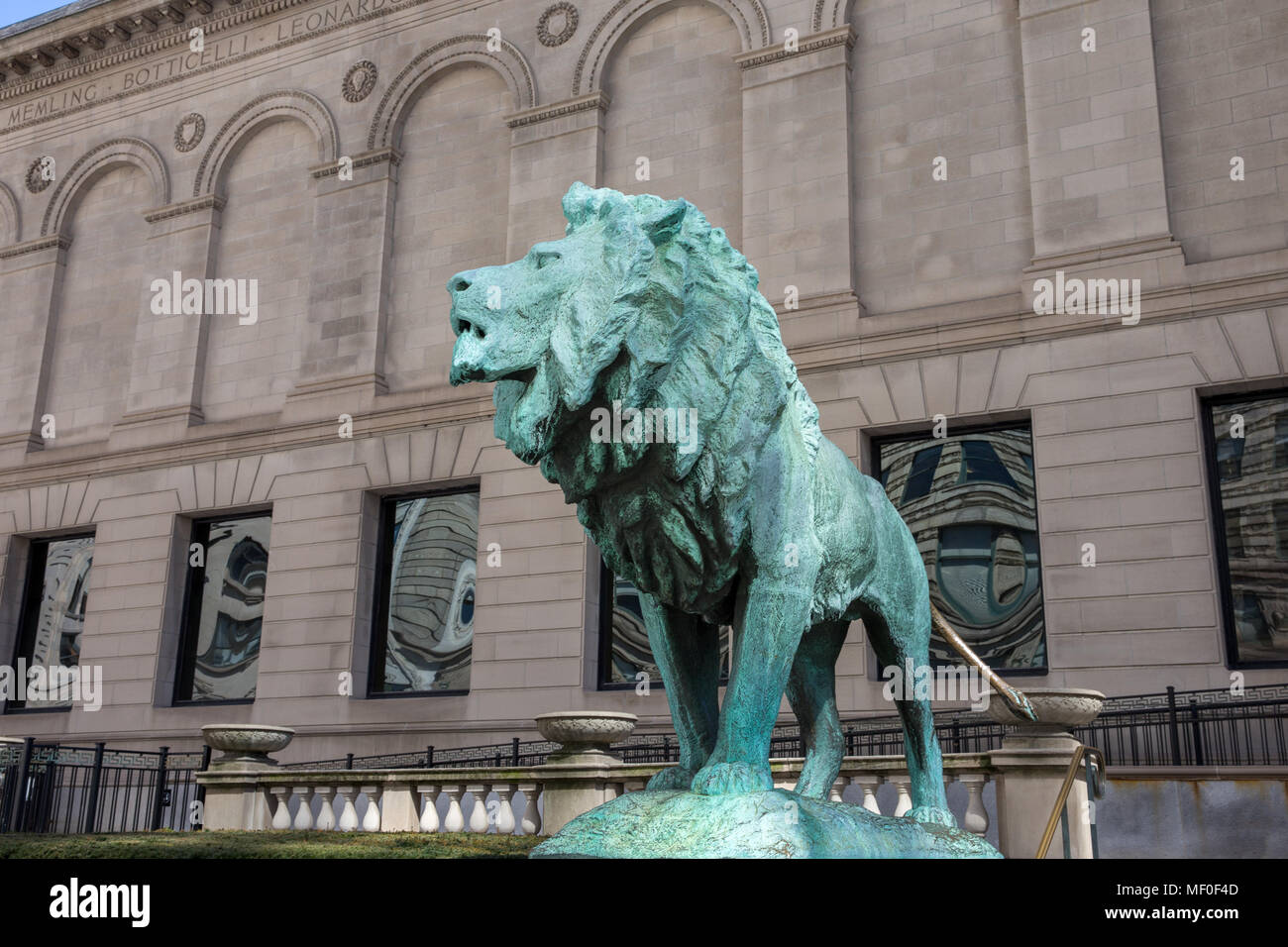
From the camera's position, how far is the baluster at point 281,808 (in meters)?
13.5

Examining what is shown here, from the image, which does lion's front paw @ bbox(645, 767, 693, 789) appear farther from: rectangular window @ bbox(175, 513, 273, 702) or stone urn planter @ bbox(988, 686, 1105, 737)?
rectangular window @ bbox(175, 513, 273, 702)

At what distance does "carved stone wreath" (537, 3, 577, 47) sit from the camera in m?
23.0

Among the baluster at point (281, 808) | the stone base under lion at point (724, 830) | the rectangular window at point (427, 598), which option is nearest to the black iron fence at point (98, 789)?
the baluster at point (281, 808)

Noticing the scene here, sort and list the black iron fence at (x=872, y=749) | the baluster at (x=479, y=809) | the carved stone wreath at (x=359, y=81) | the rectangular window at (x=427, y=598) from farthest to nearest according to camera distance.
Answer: the carved stone wreath at (x=359, y=81) < the rectangular window at (x=427, y=598) < the black iron fence at (x=872, y=749) < the baluster at (x=479, y=809)

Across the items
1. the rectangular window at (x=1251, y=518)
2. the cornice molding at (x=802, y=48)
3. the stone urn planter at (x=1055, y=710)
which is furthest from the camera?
the cornice molding at (x=802, y=48)

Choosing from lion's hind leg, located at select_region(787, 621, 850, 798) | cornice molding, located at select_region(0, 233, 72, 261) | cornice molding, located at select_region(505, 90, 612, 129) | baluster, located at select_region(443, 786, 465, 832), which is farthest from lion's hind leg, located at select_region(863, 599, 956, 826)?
cornice molding, located at select_region(0, 233, 72, 261)

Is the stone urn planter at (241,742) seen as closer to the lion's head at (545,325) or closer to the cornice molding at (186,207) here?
the lion's head at (545,325)

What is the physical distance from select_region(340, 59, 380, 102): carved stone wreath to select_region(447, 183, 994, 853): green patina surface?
2273cm

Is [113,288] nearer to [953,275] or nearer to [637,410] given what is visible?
[953,275]

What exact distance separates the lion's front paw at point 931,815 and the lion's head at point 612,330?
75.7 inches

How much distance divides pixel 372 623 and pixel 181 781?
4518 mm

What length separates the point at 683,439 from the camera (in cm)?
378

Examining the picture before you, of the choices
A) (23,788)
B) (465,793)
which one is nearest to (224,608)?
(23,788)

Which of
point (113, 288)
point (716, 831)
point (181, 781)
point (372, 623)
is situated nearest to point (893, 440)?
point (372, 623)
